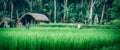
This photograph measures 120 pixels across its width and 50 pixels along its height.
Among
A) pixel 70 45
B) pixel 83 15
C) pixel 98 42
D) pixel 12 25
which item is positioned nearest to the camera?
pixel 70 45

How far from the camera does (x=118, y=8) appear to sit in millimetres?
21000

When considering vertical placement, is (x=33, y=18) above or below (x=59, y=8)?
below

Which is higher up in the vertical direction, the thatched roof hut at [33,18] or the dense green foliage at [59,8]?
the dense green foliage at [59,8]

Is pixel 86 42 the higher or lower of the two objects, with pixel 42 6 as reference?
lower

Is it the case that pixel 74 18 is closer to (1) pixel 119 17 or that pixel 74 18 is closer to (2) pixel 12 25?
(2) pixel 12 25

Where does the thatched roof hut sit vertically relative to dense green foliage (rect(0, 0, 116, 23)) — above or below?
below

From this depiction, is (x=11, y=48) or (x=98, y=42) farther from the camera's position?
(x=98, y=42)

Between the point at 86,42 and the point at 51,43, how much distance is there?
1.31 metres

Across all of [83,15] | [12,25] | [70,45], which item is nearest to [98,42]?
[70,45]

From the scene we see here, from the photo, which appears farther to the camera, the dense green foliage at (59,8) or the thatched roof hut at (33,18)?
the dense green foliage at (59,8)

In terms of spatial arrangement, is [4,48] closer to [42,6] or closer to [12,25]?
[12,25]

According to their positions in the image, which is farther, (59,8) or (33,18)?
(59,8)

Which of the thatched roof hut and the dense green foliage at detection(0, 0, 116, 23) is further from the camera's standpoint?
the dense green foliage at detection(0, 0, 116, 23)

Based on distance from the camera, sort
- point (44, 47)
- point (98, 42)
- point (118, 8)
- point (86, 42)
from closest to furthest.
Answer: point (44, 47)
point (86, 42)
point (98, 42)
point (118, 8)
